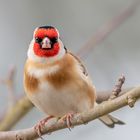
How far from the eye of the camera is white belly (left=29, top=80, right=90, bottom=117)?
315cm

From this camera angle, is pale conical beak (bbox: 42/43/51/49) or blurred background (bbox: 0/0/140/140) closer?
pale conical beak (bbox: 42/43/51/49)

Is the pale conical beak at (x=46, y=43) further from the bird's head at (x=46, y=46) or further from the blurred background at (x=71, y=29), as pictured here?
the blurred background at (x=71, y=29)

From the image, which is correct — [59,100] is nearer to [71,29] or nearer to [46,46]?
[46,46]

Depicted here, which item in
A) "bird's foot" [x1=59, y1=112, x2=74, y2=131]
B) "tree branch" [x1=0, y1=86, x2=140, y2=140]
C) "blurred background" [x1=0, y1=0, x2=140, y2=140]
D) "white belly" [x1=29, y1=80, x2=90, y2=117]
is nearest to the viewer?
"tree branch" [x1=0, y1=86, x2=140, y2=140]

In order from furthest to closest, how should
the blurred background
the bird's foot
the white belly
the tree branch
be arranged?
the blurred background → the white belly → the bird's foot → the tree branch

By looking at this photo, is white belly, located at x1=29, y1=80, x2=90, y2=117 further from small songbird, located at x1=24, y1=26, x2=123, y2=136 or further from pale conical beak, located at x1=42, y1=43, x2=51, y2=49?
pale conical beak, located at x1=42, y1=43, x2=51, y2=49

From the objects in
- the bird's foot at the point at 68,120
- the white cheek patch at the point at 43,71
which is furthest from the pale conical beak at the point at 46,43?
the bird's foot at the point at 68,120

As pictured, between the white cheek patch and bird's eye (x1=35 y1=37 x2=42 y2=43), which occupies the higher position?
bird's eye (x1=35 y1=37 x2=42 y2=43)

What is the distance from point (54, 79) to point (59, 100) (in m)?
0.11

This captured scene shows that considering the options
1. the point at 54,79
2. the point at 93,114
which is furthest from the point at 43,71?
the point at 93,114

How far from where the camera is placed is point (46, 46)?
125 inches

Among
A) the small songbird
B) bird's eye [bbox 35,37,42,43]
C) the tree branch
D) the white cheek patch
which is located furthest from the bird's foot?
→ bird's eye [bbox 35,37,42,43]

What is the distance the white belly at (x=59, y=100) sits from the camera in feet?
10.3

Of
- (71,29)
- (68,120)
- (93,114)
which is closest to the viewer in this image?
(93,114)
